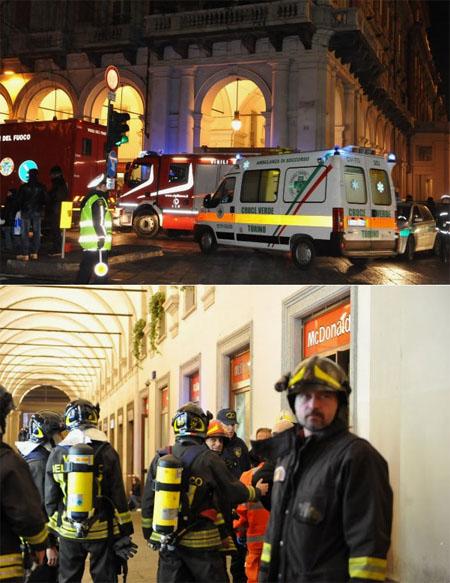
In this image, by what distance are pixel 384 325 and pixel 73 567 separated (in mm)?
3061

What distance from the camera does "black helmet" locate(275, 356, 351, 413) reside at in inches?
134

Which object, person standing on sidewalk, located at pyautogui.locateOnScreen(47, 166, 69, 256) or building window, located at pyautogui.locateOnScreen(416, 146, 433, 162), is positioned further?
building window, located at pyautogui.locateOnScreen(416, 146, 433, 162)

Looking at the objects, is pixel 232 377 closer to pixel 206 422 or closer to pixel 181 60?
pixel 206 422

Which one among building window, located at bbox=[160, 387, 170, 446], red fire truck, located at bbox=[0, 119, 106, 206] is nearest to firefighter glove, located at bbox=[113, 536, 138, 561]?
red fire truck, located at bbox=[0, 119, 106, 206]

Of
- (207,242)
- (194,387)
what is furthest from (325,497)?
(194,387)

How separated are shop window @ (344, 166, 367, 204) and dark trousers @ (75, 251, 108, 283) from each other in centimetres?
236

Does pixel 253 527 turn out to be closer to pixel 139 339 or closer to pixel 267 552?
pixel 267 552

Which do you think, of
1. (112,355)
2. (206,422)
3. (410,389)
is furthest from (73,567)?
(112,355)

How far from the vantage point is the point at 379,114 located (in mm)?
13000

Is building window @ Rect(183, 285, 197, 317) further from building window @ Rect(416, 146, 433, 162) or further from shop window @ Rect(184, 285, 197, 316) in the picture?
building window @ Rect(416, 146, 433, 162)

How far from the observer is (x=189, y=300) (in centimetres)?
1161

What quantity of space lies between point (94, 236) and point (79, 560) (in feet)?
11.1

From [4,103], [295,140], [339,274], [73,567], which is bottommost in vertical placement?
[73,567]

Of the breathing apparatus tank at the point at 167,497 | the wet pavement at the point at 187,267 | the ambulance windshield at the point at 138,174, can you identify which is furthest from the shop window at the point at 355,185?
the ambulance windshield at the point at 138,174
